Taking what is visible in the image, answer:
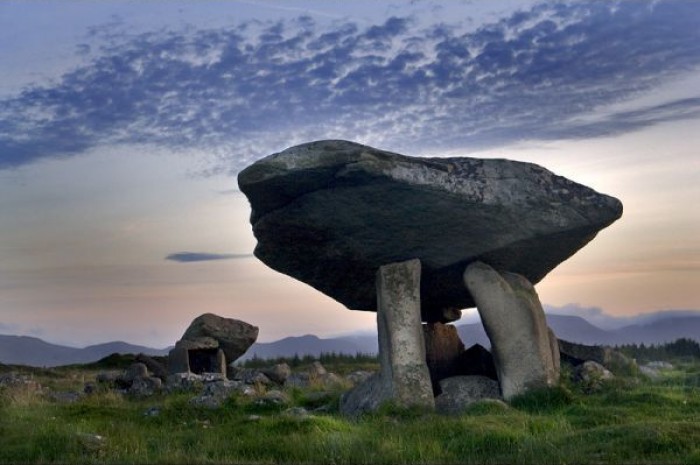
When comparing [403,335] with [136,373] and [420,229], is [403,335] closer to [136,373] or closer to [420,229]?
[420,229]

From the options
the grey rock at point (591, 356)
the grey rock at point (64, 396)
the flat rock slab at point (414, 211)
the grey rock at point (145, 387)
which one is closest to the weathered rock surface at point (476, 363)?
the flat rock slab at point (414, 211)

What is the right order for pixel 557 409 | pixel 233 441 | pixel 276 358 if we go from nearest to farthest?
pixel 233 441 → pixel 557 409 → pixel 276 358

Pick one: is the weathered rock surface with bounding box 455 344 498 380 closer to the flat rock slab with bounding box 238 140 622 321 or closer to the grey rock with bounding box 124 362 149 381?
the flat rock slab with bounding box 238 140 622 321

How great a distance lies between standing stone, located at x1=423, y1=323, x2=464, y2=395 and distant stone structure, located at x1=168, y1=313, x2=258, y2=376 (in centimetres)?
1228

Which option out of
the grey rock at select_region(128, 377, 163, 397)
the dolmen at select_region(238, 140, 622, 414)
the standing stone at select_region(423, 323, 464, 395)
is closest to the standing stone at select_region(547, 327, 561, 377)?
the dolmen at select_region(238, 140, 622, 414)

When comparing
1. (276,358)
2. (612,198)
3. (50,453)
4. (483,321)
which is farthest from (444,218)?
(276,358)

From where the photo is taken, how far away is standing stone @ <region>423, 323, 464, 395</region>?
2333 centimetres

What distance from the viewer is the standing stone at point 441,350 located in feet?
76.5

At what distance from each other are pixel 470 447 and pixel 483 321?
7244mm

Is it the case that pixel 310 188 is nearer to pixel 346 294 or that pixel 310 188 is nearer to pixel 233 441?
pixel 346 294

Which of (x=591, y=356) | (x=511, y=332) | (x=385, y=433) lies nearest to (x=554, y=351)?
(x=511, y=332)

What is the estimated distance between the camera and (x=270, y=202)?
20.7 m

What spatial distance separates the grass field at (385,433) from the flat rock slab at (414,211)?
10.9 feet

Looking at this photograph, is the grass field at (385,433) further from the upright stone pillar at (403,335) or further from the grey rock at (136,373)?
the grey rock at (136,373)
